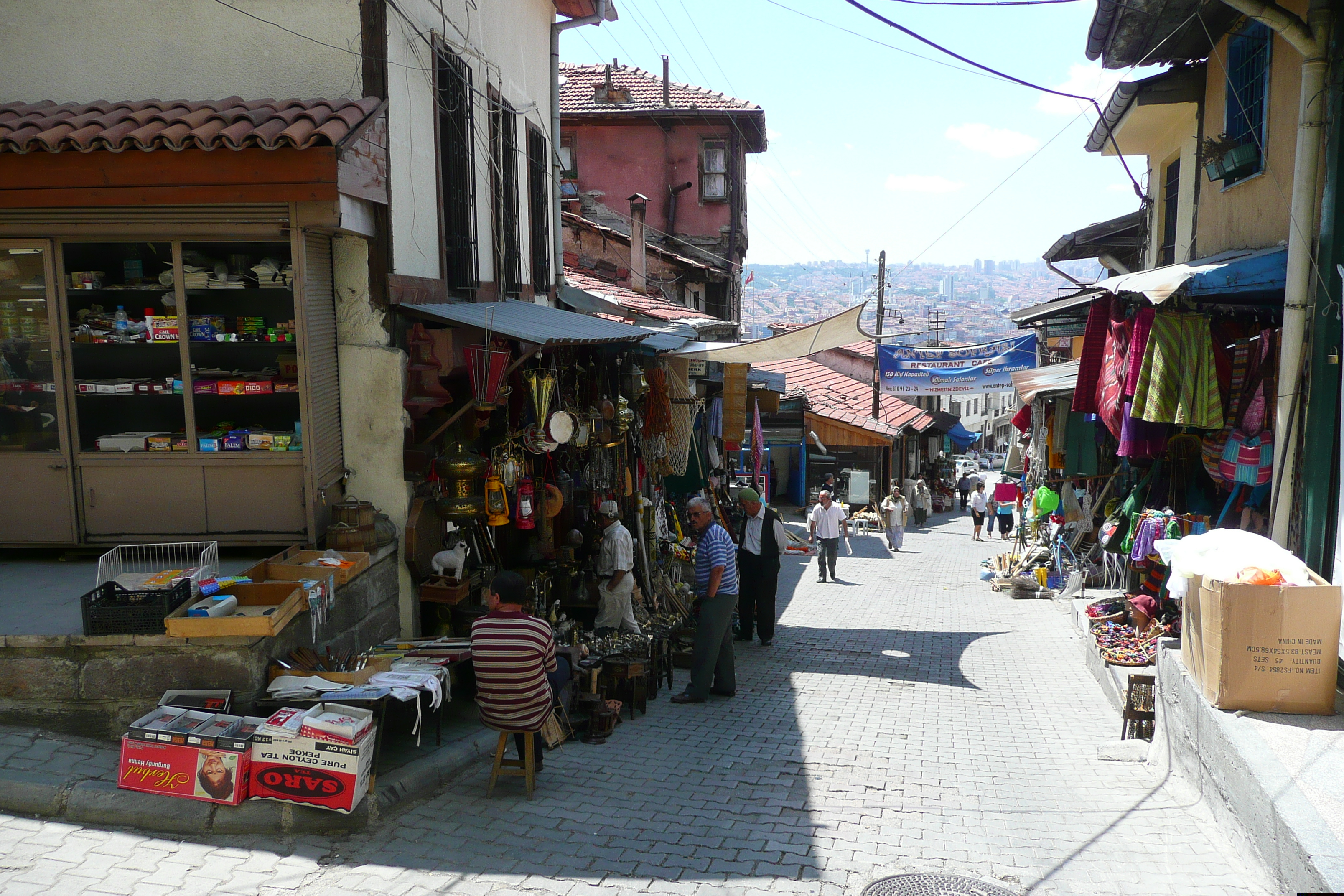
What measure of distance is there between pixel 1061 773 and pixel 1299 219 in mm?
4294

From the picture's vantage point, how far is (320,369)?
6.82 metres

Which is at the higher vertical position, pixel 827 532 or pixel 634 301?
pixel 634 301

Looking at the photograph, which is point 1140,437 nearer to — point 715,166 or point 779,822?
point 779,822

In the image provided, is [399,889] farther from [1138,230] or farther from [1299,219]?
[1138,230]

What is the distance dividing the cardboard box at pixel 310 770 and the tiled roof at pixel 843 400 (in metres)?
19.4

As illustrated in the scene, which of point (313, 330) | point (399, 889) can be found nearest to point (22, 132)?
point (313, 330)

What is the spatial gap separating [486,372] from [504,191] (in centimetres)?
396

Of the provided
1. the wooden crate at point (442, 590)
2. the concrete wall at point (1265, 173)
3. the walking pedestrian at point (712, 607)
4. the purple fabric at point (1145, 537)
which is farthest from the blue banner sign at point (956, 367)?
the wooden crate at point (442, 590)

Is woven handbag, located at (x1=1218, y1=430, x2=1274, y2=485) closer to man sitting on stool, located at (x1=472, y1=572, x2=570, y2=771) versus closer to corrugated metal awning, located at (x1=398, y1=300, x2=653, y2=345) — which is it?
corrugated metal awning, located at (x1=398, y1=300, x2=653, y2=345)

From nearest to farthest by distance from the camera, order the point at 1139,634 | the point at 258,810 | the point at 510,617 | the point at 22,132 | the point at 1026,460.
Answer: the point at 258,810
the point at 510,617
the point at 22,132
the point at 1139,634
the point at 1026,460

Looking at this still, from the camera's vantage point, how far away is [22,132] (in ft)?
20.2

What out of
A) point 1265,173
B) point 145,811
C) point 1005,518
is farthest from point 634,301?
point 145,811

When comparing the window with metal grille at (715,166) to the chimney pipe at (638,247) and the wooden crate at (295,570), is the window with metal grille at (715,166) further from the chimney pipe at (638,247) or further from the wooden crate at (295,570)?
the wooden crate at (295,570)

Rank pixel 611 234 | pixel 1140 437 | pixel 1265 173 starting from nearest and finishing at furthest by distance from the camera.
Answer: pixel 1265 173 → pixel 1140 437 → pixel 611 234
